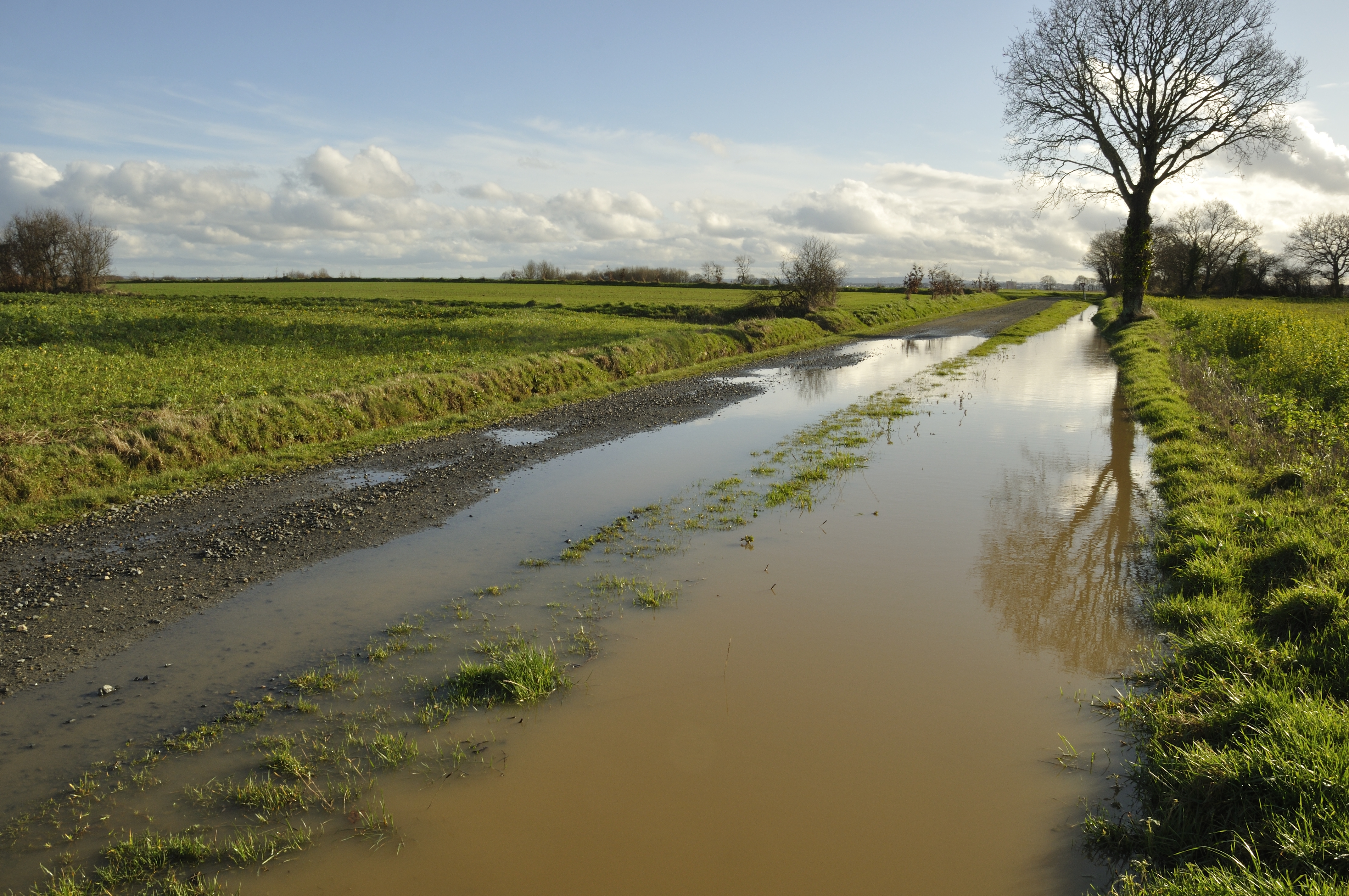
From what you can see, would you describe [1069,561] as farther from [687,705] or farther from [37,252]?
[37,252]

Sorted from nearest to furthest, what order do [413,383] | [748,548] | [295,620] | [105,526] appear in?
[295,620]
[748,548]
[105,526]
[413,383]

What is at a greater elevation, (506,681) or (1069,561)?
(1069,561)

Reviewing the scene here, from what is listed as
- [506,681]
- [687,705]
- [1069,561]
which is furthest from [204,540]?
[1069,561]

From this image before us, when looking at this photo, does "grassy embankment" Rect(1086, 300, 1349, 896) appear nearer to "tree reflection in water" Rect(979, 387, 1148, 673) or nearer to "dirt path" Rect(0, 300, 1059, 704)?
"tree reflection in water" Rect(979, 387, 1148, 673)

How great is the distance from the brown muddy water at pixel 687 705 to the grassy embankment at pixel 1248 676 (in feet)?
1.14

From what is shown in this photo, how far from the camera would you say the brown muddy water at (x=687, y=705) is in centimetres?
386

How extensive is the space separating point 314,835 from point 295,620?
10.2ft

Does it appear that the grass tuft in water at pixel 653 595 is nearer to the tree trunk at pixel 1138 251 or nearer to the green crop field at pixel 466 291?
the tree trunk at pixel 1138 251

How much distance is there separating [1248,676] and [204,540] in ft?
33.3

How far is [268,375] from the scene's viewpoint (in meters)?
18.4

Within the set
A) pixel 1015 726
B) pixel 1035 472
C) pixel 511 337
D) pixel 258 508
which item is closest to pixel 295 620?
pixel 258 508

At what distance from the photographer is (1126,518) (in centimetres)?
916

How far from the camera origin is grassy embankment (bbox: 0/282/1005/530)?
11.1 m

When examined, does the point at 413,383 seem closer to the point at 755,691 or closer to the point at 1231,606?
the point at 755,691
